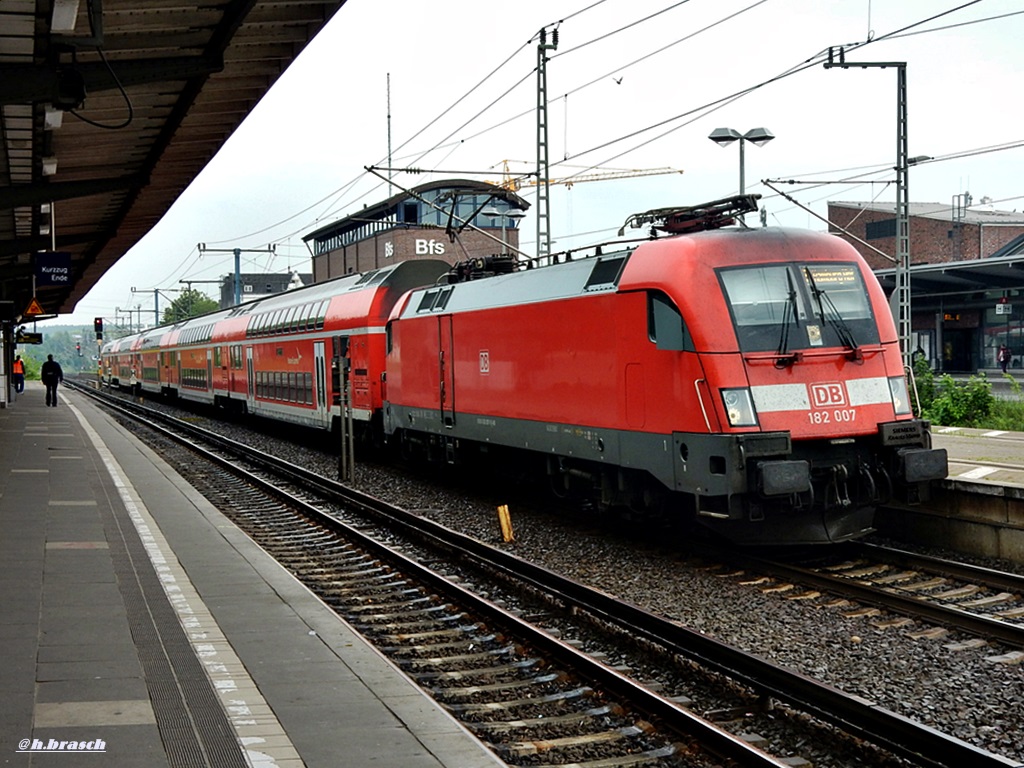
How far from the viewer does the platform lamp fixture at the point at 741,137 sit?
20.8 meters

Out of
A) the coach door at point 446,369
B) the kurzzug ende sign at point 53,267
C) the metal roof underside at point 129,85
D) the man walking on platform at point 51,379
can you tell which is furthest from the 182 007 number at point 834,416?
the man walking on platform at point 51,379

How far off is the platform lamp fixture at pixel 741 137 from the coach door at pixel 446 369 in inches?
276

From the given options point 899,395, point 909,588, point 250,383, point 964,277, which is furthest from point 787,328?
point 964,277

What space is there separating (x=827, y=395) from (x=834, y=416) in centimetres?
20

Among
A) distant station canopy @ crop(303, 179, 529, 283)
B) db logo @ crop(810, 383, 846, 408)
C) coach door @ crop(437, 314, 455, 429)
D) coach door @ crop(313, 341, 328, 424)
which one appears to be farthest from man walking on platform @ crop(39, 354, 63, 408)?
db logo @ crop(810, 383, 846, 408)

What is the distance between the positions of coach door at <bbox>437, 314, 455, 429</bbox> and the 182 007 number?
7226mm

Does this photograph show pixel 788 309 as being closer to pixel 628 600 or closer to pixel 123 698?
pixel 628 600

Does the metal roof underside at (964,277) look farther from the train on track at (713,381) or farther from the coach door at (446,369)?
the train on track at (713,381)

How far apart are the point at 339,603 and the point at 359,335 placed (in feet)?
40.2

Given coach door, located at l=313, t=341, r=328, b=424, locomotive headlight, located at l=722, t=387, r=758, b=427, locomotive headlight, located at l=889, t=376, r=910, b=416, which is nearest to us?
locomotive headlight, located at l=722, t=387, r=758, b=427

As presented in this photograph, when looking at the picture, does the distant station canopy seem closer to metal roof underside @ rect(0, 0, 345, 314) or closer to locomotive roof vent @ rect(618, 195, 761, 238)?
metal roof underside @ rect(0, 0, 345, 314)

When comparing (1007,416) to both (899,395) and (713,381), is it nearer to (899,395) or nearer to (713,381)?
(899,395)

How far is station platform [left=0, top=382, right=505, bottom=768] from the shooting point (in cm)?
547

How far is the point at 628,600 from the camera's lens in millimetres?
9695
